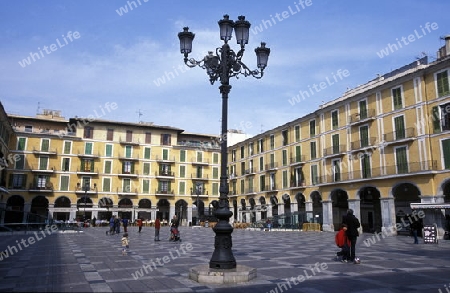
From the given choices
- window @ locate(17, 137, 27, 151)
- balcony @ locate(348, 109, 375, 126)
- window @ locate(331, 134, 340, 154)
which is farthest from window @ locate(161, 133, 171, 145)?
balcony @ locate(348, 109, 375, 126)

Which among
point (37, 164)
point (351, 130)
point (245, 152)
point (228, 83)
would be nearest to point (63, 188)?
point (37, 164)

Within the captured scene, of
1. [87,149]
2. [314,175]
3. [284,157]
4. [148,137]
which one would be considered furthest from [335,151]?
[87,149]

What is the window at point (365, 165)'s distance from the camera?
99.9 feet

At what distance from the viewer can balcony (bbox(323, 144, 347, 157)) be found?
109ft

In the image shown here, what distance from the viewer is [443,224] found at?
24.4 meters

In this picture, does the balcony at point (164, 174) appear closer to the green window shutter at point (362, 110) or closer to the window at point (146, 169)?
the window at point (146, 169)

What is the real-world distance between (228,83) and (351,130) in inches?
1014

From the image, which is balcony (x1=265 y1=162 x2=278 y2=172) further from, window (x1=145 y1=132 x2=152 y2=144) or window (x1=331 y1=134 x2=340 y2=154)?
window (x1=145 y1=132 x2=152 y2=144)

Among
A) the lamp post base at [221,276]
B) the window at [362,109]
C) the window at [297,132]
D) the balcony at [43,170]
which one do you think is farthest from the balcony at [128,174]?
the lamp post base at [221,276]

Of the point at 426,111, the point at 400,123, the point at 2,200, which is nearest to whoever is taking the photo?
the point at 426,111

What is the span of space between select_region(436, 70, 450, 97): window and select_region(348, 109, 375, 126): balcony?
577 centimetres

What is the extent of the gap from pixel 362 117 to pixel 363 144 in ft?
7.91

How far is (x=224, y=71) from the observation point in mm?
9438

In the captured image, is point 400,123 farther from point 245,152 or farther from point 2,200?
point 2,200
